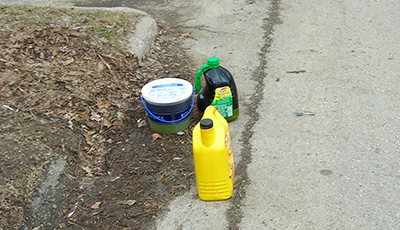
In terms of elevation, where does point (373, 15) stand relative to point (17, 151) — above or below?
below

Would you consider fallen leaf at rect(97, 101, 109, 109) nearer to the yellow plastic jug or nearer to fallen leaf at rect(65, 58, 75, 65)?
fallen leaf at rect(65, 58, 75, 65)

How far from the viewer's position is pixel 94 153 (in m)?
3.72

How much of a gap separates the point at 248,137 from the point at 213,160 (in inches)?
34.2

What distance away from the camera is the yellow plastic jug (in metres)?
3.02

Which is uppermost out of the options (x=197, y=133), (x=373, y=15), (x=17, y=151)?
(x=197, y=133)

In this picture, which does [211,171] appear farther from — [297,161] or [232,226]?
[297,161]

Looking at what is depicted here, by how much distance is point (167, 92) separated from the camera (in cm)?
383

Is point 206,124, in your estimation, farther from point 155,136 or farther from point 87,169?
point 87,169

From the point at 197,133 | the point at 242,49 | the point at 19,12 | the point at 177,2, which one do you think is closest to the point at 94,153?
the point at 197,133

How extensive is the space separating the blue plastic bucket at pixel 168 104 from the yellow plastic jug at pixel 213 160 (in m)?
0.55

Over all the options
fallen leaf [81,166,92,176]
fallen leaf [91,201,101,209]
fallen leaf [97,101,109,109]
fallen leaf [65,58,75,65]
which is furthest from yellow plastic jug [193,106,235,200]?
fallen leaf [65,58,75,65]

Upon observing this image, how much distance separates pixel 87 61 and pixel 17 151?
136cm

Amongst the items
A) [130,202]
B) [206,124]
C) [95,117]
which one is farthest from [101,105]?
[206,124]

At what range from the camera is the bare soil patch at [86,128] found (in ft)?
10.6
